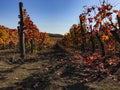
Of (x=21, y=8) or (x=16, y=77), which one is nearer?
(x=16, y=77)

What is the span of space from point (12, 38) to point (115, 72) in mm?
55692

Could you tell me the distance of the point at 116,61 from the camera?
70.5ft

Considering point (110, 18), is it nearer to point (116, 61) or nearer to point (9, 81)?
point (116, 61)

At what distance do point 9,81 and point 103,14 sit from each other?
8.41 metres

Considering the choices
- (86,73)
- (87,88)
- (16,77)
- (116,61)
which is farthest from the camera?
(116,61)

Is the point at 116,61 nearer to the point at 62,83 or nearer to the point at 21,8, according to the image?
the point at 62,83

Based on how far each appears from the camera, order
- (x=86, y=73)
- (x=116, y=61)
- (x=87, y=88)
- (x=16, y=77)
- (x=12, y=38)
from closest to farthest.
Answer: (x=87, y=88) → (x=16, y=77) → (x=86, y=73) → (x=116, y=61) → (x=12, y=38)

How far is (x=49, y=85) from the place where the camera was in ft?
46.0

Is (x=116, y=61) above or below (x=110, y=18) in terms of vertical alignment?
below

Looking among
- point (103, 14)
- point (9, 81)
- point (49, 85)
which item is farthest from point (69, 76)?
point (103, 14)

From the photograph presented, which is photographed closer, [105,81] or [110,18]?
[105,81]

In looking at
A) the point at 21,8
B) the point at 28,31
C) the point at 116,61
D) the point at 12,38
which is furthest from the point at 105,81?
the point at 12,38

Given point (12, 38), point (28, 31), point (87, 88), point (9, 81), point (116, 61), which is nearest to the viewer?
point (87, 88)

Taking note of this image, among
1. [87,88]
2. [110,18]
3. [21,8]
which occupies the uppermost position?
[21,8]
